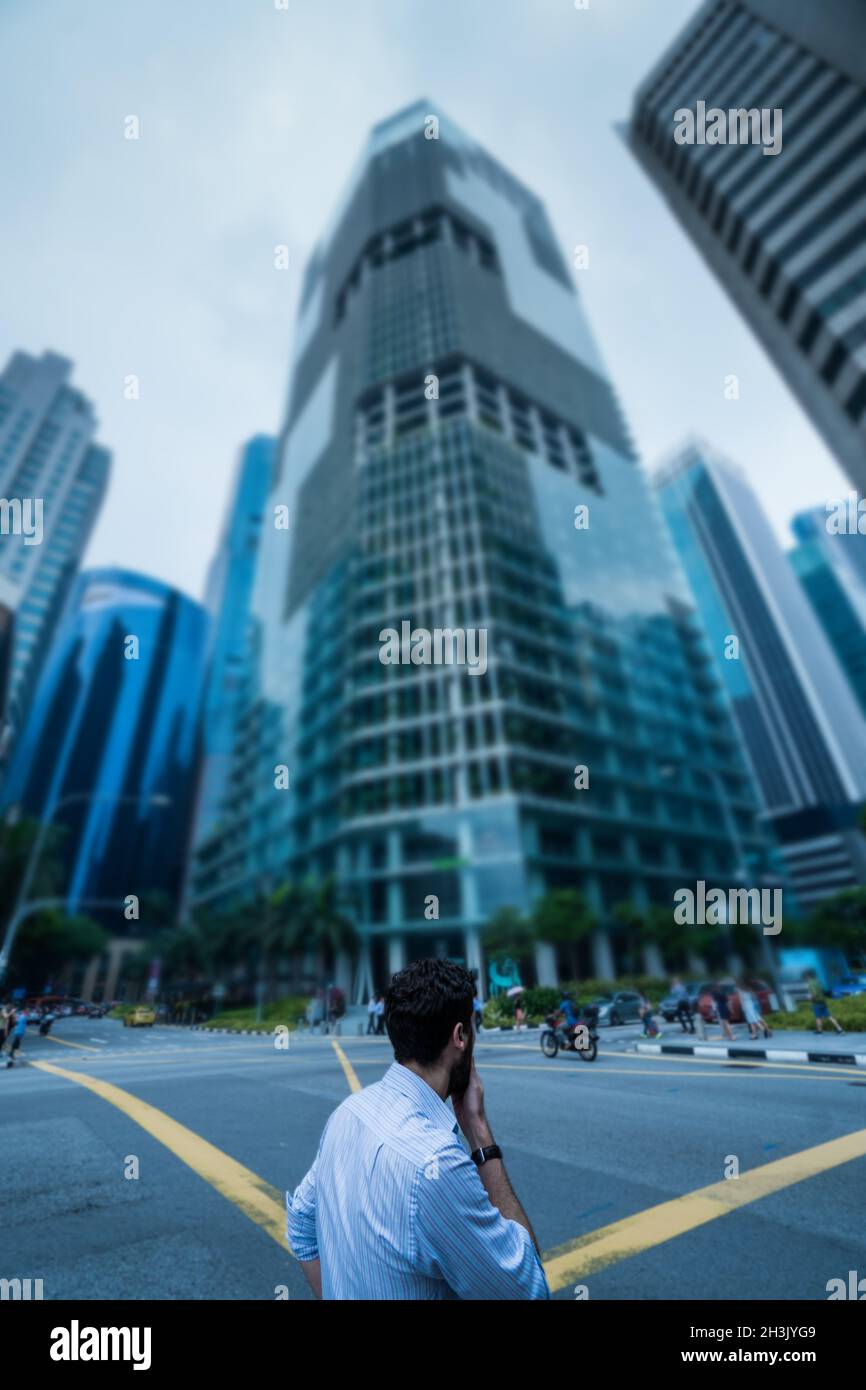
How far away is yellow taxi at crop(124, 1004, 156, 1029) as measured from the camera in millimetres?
3773

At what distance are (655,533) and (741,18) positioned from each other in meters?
38.8

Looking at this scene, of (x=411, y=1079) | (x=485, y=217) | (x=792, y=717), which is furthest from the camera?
(x=792, y=717)

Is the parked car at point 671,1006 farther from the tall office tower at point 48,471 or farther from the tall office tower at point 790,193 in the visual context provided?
Answer: the tall office tower at point 48,471

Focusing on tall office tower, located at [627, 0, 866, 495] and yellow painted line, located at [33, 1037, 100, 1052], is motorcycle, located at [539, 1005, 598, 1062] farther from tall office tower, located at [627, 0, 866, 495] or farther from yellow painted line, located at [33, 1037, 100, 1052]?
tall office tower, located at [627, 0, 866, 495]

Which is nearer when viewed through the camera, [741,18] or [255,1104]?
[255,1104]

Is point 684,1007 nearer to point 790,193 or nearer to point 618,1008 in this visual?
point 618,1008

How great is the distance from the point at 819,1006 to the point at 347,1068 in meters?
3.41

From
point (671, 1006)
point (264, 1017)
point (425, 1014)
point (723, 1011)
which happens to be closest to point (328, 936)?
point (264, 1017)

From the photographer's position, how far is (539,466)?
188ft

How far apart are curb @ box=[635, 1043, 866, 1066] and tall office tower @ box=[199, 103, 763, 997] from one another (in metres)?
0.86

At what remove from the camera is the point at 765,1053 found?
3826 mm

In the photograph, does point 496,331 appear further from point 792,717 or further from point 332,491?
point 792,717

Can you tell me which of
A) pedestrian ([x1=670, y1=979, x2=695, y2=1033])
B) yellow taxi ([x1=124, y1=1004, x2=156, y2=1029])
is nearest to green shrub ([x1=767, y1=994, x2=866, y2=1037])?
pedestrian ([x1=670, y1=979, x2=695, y2=1033])
